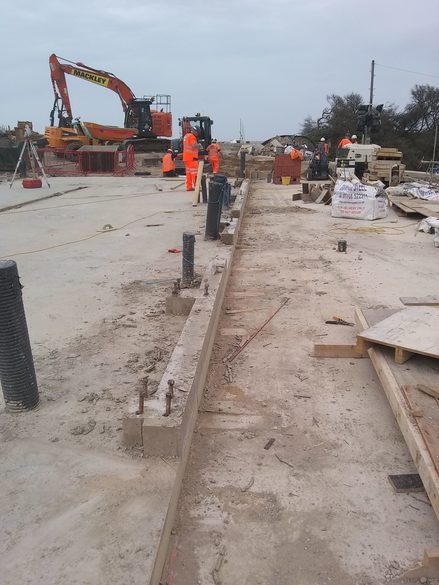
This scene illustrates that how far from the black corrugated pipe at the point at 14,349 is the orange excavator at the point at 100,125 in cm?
2274

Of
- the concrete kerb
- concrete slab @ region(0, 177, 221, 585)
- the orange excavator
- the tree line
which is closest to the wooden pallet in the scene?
the concrete kerb

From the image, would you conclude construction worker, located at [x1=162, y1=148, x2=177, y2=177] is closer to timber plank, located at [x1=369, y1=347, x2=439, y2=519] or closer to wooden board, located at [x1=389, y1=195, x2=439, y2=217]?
wooden board, located at [x1=389, y1=195, x2=439, y2=217]

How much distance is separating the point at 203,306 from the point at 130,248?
3.72 meters

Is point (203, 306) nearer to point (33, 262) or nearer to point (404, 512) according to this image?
point (404, 512)

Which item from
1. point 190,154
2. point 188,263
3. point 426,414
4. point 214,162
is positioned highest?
point 190,154

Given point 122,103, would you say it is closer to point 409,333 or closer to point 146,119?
point 146,119

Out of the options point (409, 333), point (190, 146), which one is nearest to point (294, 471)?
point (409, 333)

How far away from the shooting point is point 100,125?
25516 mm

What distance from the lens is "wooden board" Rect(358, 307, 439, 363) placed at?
11.4 feet

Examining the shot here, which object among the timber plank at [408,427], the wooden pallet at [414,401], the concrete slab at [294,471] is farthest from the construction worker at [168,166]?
the timber plank at [408,427]

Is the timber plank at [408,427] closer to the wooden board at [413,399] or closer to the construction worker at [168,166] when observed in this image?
the wooden board at [413,399]

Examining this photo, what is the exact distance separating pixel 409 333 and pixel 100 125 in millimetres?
24685

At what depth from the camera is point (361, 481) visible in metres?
2.74

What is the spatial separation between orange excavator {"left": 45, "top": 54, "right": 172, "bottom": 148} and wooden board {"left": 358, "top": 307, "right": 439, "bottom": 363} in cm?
2263
